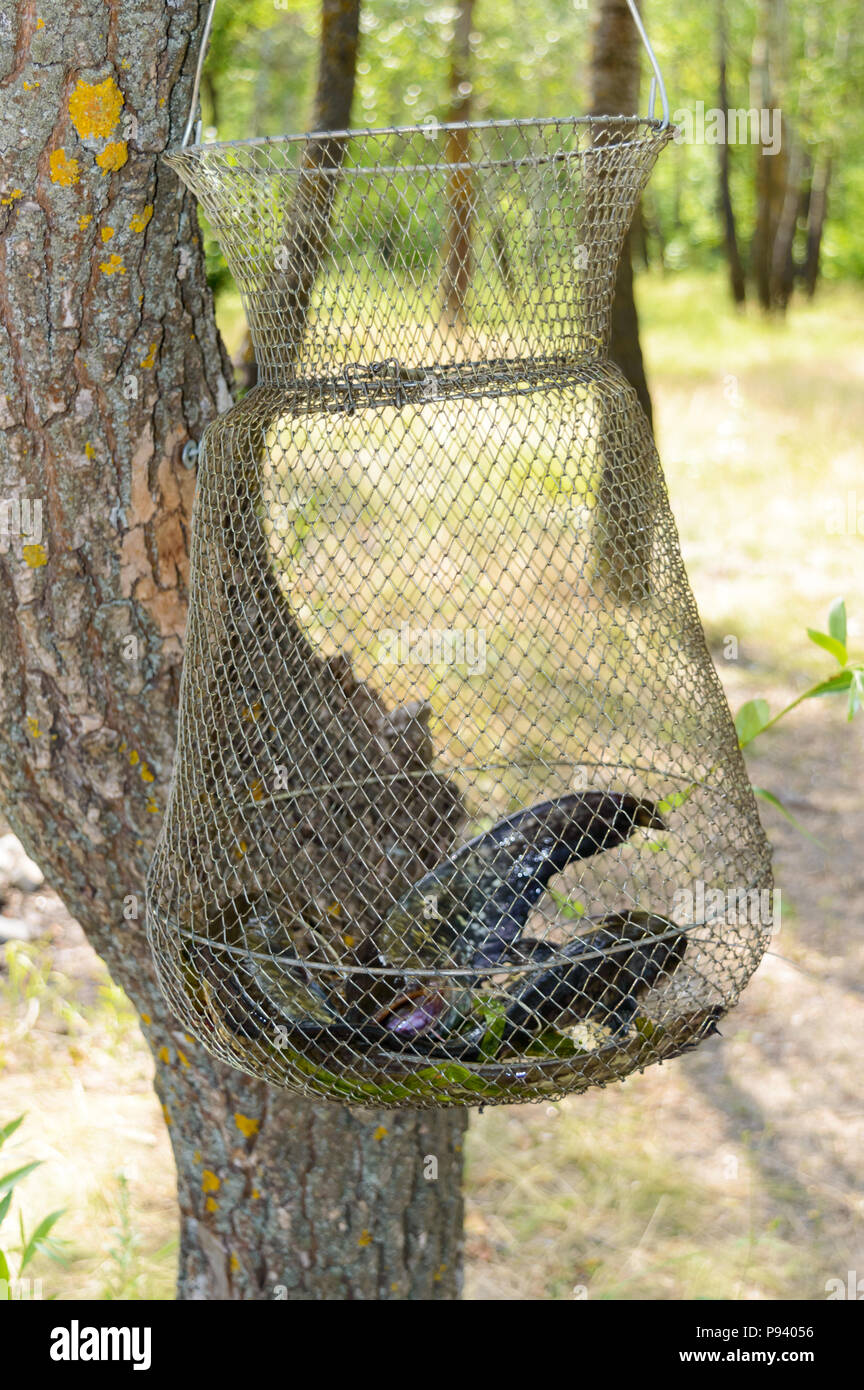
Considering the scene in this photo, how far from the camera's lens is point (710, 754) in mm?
1780

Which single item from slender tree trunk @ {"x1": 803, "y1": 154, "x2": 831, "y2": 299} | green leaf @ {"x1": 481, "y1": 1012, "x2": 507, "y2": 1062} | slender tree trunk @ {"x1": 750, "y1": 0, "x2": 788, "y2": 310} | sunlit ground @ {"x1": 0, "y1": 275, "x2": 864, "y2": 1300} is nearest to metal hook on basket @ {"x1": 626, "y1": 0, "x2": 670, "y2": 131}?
green leaf @ {"x1": 481, "y1": 1012, "x2": 507, "y2": 1062}

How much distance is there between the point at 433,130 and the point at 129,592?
3.35ft

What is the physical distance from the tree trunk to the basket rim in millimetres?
331

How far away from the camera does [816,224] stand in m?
24.1

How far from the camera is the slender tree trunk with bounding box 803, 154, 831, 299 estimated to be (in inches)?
924

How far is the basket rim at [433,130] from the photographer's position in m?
1.24

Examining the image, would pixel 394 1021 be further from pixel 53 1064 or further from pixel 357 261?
pixel 53 1064

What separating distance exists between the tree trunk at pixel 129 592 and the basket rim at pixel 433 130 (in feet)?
1.09

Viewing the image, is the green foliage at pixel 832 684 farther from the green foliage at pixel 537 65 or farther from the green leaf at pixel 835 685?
the green foliage at pixel 537 65

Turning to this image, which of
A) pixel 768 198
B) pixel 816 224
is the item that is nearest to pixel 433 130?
pixel 768 198

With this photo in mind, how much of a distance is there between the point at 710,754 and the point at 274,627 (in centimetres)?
77

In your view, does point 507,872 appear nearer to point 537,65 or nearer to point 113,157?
point 113,157
